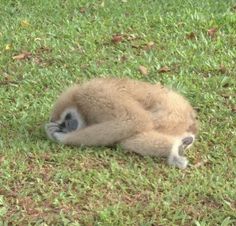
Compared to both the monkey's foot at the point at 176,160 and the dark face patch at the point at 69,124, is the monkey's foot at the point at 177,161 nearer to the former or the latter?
the monkey's foot at the point at 176,160

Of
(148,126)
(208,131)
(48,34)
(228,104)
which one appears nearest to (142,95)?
(148,126)

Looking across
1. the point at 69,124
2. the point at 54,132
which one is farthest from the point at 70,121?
the point at 54,132

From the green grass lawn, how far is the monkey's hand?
56 mm

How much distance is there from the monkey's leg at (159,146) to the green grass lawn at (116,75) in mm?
71

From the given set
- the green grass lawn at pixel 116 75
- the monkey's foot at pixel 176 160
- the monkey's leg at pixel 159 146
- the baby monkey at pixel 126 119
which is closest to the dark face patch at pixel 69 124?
the baby monkey at pixel 126 119

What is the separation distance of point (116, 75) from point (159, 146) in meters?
1.91

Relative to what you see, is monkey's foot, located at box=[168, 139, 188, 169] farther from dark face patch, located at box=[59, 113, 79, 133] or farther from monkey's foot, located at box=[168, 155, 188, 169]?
dark face patch, located at box=[59, 113, 79, 133]

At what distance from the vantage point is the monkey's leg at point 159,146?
190 inches

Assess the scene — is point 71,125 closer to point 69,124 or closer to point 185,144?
point 69,124

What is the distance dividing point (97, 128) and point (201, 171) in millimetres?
833

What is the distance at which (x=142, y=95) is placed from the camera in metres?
5.17

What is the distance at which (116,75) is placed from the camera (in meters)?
6.65

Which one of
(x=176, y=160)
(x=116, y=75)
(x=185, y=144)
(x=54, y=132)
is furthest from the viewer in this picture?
(x=116, y=75)

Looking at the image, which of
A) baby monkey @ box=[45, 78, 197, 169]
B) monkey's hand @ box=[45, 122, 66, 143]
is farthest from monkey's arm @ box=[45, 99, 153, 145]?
monkey's hand @ box=[45, 122, 66, 143]
